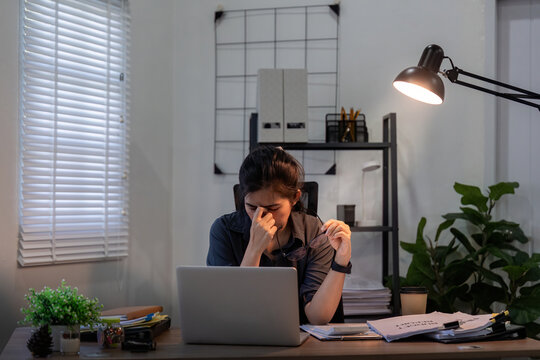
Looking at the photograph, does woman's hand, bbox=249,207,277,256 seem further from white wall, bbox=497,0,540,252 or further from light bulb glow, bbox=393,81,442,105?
white wall, bbox=497,0,540,252

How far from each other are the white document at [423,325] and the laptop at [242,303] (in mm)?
280

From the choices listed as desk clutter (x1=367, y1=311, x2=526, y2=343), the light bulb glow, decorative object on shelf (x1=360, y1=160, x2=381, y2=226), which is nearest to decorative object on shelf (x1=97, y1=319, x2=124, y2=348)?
desk clutter (x1=367, y1=311, x2=526, y2=343)

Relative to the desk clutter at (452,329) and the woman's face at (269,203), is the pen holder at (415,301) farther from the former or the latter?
the woman's face at (269,203)

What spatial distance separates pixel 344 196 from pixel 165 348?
72.3 inches

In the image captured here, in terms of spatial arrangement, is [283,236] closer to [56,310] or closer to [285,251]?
[285,251]

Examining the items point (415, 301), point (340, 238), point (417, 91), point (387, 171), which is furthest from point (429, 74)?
point (387, 171)

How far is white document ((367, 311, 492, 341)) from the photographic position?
1.63 m

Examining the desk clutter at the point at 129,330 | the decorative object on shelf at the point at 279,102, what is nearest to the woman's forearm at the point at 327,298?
the desk clutter at the point at 129,330

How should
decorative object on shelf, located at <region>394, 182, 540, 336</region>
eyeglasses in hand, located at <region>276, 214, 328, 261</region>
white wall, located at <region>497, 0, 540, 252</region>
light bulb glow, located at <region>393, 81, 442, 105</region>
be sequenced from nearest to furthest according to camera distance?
eyeglasses in hand, located at <region>276, 214, 328, 261</region> → light bulb glow, located at <region>393, 81, 442, 105</region> → decorative object on shelf, located at <region>394, 182, 540, 336</region> → white wall, located at <region>497, 0, 540, 252</region>

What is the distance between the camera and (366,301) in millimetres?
2811

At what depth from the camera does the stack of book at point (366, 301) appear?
2.80 m

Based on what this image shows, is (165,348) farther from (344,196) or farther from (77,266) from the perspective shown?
(344,196)

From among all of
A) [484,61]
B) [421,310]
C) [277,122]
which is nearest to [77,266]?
[277,122]

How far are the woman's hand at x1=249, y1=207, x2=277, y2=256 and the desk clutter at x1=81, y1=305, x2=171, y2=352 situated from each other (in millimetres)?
362
